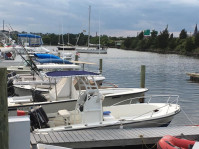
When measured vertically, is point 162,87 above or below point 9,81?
below

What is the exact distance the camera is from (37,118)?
998 cm

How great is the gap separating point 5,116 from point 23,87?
11.8m

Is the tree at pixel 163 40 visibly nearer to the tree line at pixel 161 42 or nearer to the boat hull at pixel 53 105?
the tree line at pixel 161 42

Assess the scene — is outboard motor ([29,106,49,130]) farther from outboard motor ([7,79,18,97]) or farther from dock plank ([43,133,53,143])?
outboard motor ([7,79,18,97])

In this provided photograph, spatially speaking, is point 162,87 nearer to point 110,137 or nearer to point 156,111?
point 156,111

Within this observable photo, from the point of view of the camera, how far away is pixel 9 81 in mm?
17156

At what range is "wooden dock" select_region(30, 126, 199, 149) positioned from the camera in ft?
29.4

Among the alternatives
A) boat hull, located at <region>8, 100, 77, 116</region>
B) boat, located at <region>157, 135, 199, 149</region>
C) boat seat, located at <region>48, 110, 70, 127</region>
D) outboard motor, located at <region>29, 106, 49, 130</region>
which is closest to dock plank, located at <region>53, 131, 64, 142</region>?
outboard motor, located at <region>29, 106, 49, 130</region>

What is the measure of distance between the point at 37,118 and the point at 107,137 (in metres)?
2.50

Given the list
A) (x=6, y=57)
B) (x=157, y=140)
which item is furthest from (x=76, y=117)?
(x=6, y=57)

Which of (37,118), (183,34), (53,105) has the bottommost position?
(53,105)

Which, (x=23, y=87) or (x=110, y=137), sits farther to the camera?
(x=23, y=87)

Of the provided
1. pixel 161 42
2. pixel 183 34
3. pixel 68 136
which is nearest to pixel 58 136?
pixel 68 136

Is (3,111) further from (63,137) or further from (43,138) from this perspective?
(63,137)
